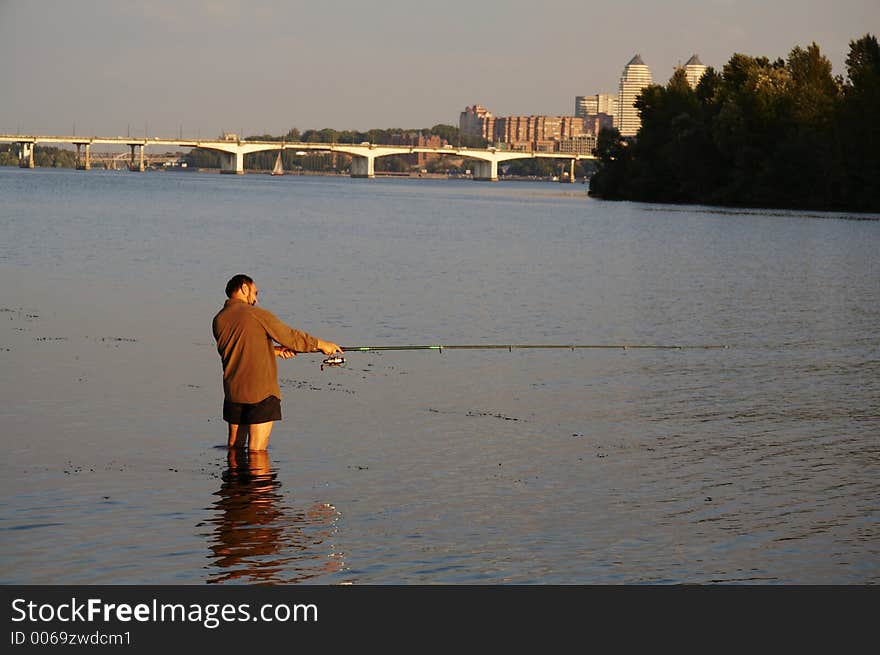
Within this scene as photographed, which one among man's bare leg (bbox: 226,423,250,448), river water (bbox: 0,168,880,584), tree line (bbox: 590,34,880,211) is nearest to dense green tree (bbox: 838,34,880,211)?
tree line (bbox: 590,34,880,211)

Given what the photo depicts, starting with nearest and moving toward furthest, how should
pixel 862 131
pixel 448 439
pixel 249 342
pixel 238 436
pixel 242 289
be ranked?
pixel 249 342, pixel 242 289, pixel 238 436, pixel 448 439, pixel 862 131

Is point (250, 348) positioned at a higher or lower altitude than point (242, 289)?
lower

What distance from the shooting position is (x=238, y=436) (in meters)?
12.2

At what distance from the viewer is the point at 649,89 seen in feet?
369

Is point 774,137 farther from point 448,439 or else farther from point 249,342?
point 249,342

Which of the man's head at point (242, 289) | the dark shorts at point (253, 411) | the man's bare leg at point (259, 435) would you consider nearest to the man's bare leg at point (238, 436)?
the man's bare leg at point (259, 435)

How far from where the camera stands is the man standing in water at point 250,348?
A: 37.3ft

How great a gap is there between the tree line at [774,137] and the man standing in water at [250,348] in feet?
271

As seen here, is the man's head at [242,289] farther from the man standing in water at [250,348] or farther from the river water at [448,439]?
the river water at [448,439]

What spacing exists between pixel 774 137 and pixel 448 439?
86.6 m

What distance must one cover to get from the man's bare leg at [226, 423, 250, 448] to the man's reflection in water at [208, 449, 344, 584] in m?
0.42

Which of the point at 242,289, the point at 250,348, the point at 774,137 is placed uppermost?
the point at 774,137

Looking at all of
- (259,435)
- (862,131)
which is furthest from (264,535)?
(862,131)
